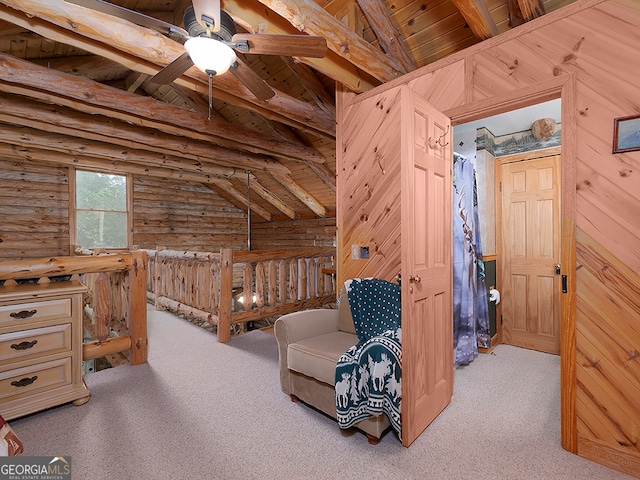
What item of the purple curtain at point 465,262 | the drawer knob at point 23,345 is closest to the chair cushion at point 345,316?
the purple curtain at point 465,262

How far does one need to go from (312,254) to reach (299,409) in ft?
8.24

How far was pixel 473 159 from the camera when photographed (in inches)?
144

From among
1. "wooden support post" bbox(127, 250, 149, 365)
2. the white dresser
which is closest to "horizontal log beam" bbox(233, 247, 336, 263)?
"wooden support post" bbox(127, 250, 149, 365)

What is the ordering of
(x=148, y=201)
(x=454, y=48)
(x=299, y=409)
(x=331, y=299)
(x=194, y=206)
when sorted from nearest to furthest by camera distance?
(x=299, y=409)
(x=454, y=48)
(x=331, y=299)
(x=148, y=201)
(x=194, y=206)

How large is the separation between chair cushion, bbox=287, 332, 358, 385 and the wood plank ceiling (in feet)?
7.19

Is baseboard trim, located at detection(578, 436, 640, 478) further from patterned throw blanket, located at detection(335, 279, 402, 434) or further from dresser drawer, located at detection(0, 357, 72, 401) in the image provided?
dresser drawer, located at detection(0, 357, 72, 401)

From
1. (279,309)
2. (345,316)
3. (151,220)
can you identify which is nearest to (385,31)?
(345,316)

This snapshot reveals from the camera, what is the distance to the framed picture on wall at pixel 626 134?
1687mm

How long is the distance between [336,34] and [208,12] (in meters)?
1.07

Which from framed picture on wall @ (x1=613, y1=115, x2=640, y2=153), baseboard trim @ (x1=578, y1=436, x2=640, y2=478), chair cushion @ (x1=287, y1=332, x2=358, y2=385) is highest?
framed picture on wall @ (x1=613, y1=115, x2=640, y2=153)

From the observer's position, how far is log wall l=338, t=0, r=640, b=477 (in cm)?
171

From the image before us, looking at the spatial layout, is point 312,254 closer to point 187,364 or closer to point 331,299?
point 331,299

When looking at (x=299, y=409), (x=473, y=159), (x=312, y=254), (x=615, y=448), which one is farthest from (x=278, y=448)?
(x=473, y=159)

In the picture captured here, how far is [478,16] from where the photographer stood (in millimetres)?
2238
